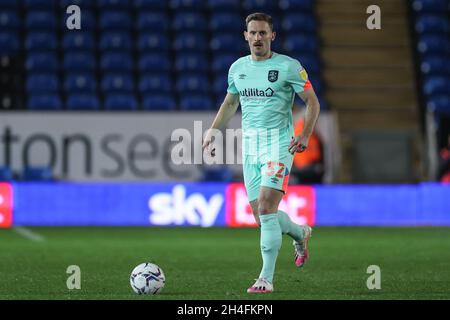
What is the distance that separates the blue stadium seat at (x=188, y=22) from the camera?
2039 centimetres

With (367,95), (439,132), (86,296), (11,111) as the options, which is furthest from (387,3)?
(86,296)

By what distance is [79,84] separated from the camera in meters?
19.1

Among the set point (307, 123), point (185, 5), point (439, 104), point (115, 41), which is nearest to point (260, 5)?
point (185, 5)

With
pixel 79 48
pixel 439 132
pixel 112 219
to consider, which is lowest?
pixel 112 219

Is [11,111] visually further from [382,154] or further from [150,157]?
[382,154]

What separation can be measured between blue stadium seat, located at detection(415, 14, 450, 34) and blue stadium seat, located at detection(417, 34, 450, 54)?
0.47 feet

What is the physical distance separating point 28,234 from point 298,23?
7.86 metres

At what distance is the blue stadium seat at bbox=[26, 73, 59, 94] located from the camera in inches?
750

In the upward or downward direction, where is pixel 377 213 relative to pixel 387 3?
downward

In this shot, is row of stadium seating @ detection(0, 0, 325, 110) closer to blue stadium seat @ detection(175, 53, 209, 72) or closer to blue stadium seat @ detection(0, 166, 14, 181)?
blue stadium seat @ detection(175, 53, 209, 72)

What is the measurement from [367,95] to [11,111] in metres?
6.47

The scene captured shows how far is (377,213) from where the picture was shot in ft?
56.0
